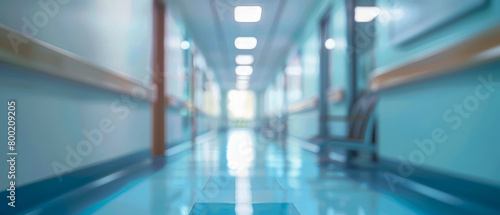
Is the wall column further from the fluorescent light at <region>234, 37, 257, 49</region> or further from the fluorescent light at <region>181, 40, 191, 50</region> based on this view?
the fluorescent light at <region>234, 37, 257, 49</region>

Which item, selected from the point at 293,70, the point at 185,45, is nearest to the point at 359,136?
the point at 185,45

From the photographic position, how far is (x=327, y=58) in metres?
5.58

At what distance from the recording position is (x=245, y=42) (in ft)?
26.9

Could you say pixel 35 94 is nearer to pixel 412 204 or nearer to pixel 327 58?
pixel 412 204

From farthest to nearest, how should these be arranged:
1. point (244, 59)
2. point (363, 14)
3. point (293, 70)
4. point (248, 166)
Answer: point (244, 59)
point (293, 70)
point (363, 14)
point (248, 166)

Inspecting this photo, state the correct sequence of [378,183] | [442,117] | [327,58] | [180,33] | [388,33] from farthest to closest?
[180,33] < [327,58] < [388,33] < [378,183] < [442,117]

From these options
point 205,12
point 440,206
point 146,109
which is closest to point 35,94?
point 146,109

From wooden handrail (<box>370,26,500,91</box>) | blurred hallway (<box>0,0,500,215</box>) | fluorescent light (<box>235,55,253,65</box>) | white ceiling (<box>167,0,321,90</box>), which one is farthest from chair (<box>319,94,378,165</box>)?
fluorescent light (<box>235,55,253,65</box>)

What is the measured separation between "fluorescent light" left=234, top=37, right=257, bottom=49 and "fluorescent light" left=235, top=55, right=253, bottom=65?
1.29 metres

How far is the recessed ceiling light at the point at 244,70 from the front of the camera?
40.4 ft

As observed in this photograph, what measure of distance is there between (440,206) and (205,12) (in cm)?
532

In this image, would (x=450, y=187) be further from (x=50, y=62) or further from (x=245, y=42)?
(x=245, y=42)

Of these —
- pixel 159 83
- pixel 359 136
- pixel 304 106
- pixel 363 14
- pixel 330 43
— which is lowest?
pixel 359 136

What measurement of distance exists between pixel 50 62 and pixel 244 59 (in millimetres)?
9032
